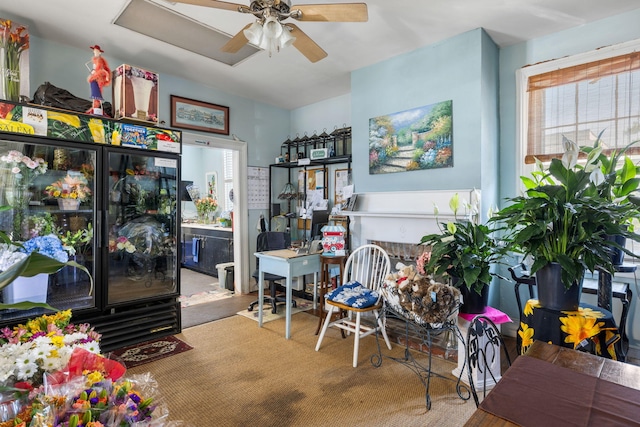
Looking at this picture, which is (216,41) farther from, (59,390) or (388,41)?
(59,390)

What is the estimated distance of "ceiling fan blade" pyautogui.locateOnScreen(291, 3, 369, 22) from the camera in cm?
181

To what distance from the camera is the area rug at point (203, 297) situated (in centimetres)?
419

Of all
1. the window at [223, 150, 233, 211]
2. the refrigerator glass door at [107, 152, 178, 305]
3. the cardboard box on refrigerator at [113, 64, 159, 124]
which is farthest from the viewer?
the window at [223, 150, 233, 211]

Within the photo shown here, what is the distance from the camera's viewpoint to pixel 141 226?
10.1ft

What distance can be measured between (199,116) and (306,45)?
7.33 feet

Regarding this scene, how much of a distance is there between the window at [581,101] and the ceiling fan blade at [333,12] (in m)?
1.96

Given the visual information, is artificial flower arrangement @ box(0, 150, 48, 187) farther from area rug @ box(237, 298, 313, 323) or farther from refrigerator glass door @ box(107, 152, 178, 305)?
area rug @ box(237, 298, 313, 323)

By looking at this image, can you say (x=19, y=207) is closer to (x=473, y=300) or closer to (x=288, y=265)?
(x=288, y=265)

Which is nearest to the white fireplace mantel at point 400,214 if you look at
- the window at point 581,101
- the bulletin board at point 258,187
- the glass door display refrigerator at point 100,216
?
the window at point 581,101

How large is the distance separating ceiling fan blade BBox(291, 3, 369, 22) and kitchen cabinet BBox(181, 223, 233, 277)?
12.5 feet

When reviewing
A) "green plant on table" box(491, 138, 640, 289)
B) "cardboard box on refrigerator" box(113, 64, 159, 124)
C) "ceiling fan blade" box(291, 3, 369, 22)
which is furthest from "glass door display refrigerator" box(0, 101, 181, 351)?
"green plant on table" box(491, 138, 640, 289)

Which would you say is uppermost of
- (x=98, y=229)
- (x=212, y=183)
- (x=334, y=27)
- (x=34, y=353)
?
(x=334, y=27)

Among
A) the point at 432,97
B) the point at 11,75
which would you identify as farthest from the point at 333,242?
the point at 11,75

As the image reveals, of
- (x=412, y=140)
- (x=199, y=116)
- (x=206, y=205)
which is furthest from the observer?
(x=206, y=205)
